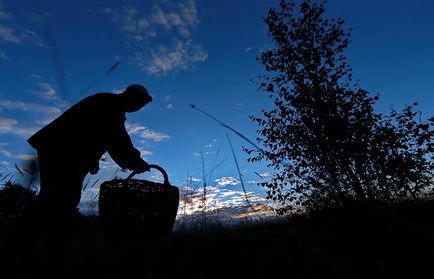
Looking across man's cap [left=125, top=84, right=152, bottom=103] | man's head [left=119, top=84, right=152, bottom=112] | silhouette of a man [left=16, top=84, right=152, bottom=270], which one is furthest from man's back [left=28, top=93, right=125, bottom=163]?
man's cap [left=125, top=84, right=152, bottom=103]

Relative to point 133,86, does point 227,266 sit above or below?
below

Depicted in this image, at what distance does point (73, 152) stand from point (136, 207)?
3.28ft

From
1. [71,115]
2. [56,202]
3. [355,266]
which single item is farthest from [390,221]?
[71,115]

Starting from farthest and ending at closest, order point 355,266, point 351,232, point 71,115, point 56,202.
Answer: point 71,115 < point 56,202 < point 351,232 < point 355,266

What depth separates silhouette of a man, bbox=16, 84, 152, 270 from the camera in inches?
113

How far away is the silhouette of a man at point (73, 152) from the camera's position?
2.88 metres

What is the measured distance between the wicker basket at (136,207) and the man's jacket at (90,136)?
0.39 m

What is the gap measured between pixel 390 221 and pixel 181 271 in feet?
4.79

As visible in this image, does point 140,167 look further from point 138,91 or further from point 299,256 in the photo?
point 299,256

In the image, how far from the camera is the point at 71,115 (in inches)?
130

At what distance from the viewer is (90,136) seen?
3.31 meters

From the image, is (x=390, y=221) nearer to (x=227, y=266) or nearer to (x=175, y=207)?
(x=227, y=266)

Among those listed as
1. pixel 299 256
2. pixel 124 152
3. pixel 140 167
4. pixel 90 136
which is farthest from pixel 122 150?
pixel 299 256

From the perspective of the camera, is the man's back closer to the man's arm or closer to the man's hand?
the man's arm
